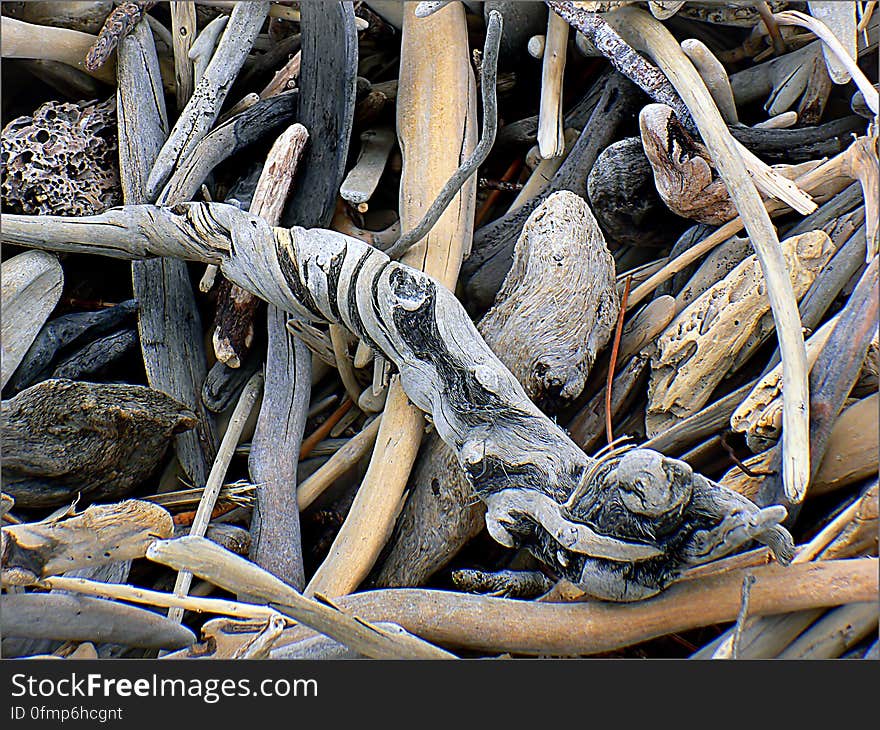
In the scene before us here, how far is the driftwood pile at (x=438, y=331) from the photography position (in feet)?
1.83

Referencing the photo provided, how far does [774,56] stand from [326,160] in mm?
472

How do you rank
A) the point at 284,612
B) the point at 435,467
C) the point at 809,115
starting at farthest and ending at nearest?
the point at 809,115, the point at 435,467, the point at 284,612

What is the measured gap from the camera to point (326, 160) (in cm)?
78

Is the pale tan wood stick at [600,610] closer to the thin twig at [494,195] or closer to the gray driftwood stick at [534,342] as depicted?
the gray driftwood stick at [534,342]

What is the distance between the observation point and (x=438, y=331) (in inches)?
24.8

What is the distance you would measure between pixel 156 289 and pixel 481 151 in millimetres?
334

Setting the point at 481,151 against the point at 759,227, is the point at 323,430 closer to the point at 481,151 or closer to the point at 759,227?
the point at 481,151

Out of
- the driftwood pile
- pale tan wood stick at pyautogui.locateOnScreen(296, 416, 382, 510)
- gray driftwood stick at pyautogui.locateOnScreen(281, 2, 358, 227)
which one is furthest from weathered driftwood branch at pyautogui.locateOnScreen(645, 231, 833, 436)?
gray driftwood stick at pyautogui.locateOnScreen(281, 2, 358, 227)

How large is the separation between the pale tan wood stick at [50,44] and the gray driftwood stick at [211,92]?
4.2 inches

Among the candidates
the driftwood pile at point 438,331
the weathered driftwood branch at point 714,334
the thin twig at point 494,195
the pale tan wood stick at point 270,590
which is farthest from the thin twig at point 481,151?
→ the pale tan wood stick at point 270,590

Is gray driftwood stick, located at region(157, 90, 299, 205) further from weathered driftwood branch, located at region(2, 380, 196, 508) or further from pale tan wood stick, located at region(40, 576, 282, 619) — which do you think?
pale tan wood stick, located at region(40, 576, 282, 619)

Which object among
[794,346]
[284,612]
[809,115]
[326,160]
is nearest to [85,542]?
[284,612]

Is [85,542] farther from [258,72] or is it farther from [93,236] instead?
[258,72]

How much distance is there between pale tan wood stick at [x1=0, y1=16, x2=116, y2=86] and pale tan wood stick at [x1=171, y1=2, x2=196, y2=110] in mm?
66
